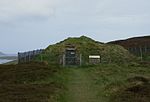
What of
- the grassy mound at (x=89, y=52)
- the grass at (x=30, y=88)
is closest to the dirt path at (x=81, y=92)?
the grass at (x=30, y=88)

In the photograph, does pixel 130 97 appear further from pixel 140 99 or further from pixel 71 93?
pixel 71 93

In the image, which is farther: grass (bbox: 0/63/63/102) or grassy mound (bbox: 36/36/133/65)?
grassy mound (bbox: 36/36/133/65)

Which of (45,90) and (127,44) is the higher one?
(127,44)

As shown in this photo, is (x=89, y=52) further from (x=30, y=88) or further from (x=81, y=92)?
(x=81, y=92)

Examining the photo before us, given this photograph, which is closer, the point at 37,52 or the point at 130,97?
the point at 130,97

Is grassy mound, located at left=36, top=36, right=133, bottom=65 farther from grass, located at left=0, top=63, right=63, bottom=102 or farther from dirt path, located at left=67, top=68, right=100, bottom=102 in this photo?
dirt path, located at left=67, top=68, right=100, bottom=102

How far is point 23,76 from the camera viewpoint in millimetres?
28406

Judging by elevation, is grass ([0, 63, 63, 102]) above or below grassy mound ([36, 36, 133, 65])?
below

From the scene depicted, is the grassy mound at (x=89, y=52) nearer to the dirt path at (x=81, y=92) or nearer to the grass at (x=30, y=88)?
the grass at (x=30, y=88)

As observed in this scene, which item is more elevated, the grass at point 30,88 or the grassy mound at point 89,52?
the grassy mound at point 89,52

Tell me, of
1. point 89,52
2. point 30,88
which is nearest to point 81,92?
point 30,88

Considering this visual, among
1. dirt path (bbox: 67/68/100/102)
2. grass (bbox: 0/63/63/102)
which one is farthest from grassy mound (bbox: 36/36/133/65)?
dirt path (bbox: 67/68/100/102)

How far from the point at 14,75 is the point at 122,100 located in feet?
46.8

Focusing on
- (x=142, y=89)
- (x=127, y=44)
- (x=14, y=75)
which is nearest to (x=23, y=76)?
(x=14, y=75)
